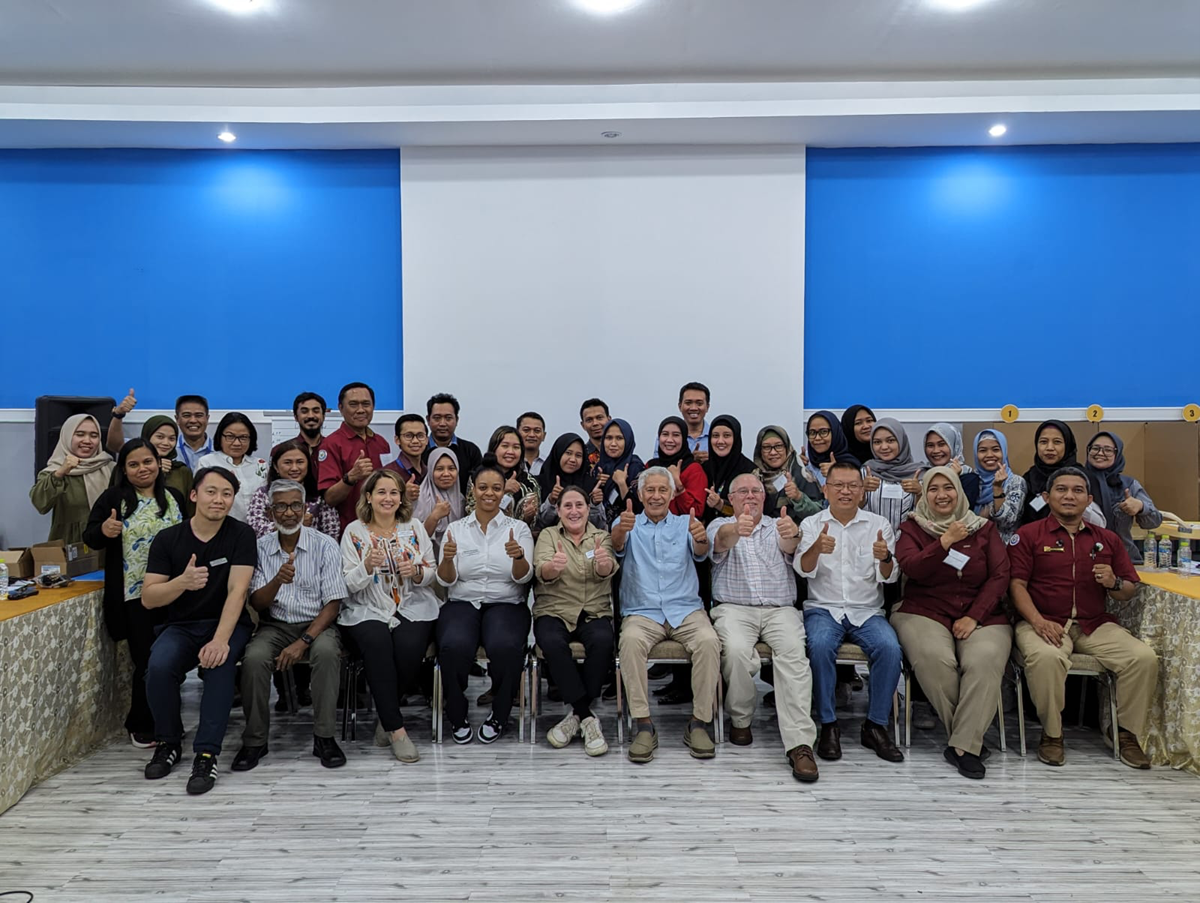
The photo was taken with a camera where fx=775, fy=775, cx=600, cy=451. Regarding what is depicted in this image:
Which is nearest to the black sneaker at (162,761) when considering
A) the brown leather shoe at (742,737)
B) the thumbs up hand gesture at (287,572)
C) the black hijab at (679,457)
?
the thumbs up hand gesture at (287,572)

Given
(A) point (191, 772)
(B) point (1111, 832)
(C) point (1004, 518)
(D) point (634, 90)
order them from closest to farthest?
(B) point (1111, 832) → (A) point (191, 772) → (C) point (1004, 518) → (D) point (634, 90)

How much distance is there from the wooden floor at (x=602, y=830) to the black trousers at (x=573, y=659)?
0.88 feet

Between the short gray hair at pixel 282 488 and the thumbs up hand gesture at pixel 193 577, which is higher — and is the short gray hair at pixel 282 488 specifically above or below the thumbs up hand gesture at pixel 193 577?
above

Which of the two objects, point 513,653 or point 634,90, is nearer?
point 513,653

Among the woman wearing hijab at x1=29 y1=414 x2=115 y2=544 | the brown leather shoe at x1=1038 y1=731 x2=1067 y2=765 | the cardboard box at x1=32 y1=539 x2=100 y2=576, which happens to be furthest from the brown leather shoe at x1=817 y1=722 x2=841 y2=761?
the woman wearing hijab at x1=29 y1=414 x2=115 y2=544

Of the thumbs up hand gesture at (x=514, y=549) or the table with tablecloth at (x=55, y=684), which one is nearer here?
the table with tablecloth at (x=55, y=684)

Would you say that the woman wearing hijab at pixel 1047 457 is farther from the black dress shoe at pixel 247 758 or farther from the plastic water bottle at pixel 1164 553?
the black dress shoe at pixel 247 758

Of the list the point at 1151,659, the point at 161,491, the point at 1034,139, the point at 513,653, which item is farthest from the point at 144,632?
the point at 1034,139

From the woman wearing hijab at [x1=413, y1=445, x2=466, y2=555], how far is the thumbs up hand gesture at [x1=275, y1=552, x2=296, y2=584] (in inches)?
27.1

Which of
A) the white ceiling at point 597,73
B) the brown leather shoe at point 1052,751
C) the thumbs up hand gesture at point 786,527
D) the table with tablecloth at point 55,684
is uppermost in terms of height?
the white ceiling at point 597,73

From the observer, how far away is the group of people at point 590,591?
356cm

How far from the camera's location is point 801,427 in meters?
5.85

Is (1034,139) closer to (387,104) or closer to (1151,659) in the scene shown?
(1151,659)

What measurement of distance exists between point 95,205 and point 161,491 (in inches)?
133
